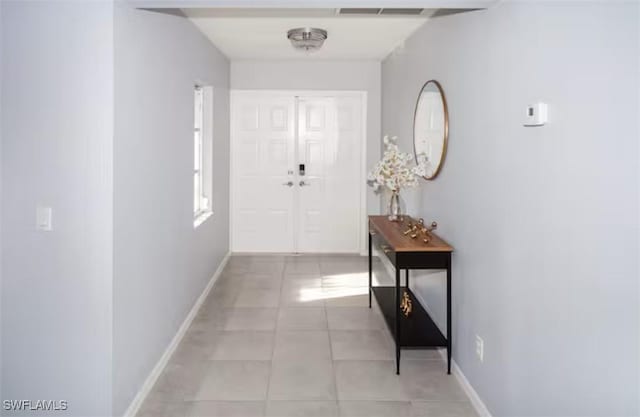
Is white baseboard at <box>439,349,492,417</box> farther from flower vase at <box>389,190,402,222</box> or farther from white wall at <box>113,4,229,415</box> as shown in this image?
white wall at <box>113,4,229,415</box>

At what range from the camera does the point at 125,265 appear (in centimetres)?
262

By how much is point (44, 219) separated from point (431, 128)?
2648 millimetres

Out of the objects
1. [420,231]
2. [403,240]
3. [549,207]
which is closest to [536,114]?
[549,207]

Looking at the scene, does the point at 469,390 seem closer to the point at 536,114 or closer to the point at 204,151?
the point at 536,114

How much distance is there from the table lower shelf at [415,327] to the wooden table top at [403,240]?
19.9 inches

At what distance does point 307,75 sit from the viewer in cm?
655

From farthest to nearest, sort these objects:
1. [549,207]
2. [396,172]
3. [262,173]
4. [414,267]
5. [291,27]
→ [262,173] < [291,27] < [396,172] < [414,267] < [549,207]

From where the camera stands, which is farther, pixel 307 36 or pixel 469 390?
pixel 307 36

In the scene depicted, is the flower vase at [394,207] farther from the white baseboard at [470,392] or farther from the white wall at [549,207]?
the white baseboard at [470,392]

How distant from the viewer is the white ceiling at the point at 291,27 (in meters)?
4.06

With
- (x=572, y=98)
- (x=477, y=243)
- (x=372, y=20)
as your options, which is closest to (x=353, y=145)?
(x=372, y=20)

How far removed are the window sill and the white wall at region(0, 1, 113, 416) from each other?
208cm

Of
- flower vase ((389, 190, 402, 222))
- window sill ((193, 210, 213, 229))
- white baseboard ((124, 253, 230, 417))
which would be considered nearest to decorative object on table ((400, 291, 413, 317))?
flower vase ((389, 190, 402, 222))

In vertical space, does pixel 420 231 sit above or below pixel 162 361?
above
